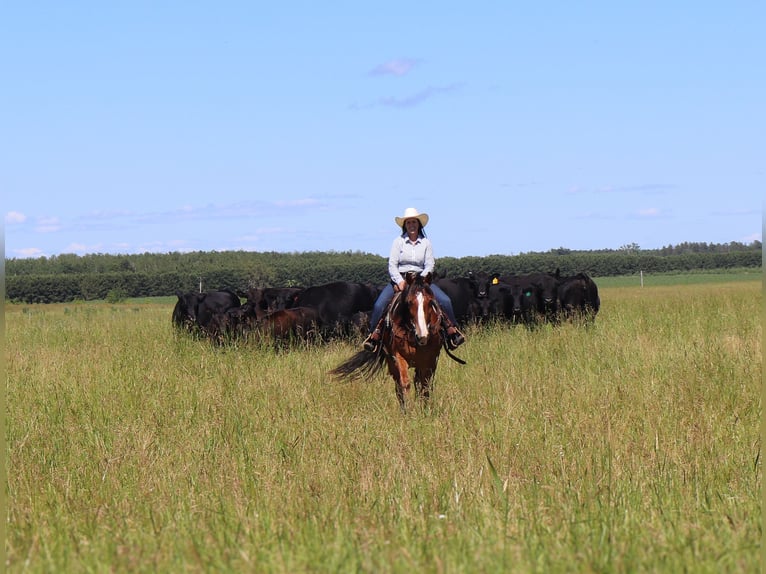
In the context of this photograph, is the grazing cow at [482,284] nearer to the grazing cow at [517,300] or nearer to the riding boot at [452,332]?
the grazing cow at [517,300]

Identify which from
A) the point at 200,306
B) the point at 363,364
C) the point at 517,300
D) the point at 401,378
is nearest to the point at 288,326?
the point at 200,306

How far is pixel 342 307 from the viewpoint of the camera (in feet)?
61.9

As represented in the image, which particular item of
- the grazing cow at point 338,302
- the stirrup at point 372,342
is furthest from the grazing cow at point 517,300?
the stirrup at point 372,342

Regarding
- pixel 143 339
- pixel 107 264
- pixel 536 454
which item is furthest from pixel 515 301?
pixel 107 264

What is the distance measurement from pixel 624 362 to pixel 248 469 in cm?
739

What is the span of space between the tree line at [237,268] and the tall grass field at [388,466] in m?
48.4

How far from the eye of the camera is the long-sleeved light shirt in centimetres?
990

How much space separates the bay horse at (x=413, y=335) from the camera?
29.9 ft

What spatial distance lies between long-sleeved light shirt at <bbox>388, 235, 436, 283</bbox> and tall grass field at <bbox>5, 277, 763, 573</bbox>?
1489 mm

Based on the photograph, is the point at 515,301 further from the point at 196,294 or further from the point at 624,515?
the point at 624,515

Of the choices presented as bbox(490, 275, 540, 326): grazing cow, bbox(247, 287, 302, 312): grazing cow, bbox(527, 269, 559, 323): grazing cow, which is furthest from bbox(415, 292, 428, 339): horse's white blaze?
bbox(527, 269, 559, 323): grazing cow

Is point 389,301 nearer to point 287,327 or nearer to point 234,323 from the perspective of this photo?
point 287,327

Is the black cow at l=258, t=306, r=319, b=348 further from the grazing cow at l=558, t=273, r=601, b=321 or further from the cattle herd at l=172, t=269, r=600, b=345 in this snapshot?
the grazing cow at l=558, t=273, r=601, b=321

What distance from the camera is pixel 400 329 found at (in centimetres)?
958
